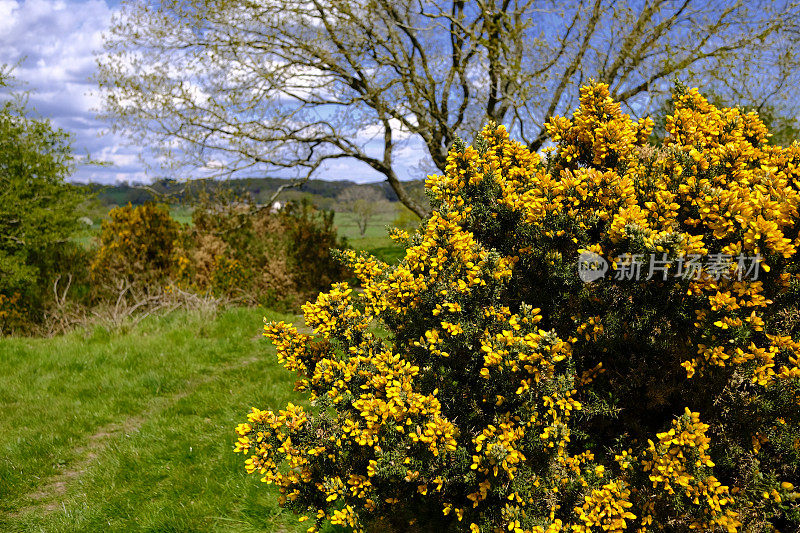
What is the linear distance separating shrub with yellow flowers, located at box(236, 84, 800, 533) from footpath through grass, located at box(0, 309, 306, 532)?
1.15 meters

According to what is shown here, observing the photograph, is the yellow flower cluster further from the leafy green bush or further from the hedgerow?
the leafy green bush

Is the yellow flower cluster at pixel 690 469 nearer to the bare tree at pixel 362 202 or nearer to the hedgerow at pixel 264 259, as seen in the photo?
the hedgerow at pixel 264 259

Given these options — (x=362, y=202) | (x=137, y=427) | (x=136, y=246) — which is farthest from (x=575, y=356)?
(x=362, y=202)

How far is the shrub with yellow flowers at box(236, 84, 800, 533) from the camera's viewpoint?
2334 mm

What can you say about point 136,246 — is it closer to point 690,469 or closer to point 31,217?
point 31,217

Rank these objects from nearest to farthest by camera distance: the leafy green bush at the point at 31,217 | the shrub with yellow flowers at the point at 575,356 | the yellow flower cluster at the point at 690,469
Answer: the yellow flower cluster at the point at 690,469
the shrub with yellow flowers at the point at 575,356
the leafy green bush at the point at 31,217

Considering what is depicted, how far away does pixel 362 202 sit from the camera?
59219 millimetres

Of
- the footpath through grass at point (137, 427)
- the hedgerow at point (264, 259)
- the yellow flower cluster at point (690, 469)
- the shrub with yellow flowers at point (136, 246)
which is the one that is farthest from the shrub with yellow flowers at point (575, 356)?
the shrub with yellow flowers at point (136, 246)

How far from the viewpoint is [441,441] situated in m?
2.42

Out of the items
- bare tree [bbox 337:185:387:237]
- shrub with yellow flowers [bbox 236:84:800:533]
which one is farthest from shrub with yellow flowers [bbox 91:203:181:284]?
bare tree [bbox 337:185:387:237]

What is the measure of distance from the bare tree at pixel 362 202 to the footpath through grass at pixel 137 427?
5162cm

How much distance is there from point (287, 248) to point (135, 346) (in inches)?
138

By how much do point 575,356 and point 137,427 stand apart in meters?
4.51

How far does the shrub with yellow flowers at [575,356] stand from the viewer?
2.33 m
